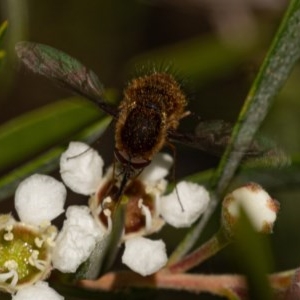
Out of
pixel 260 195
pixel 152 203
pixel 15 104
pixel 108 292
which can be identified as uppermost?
pixel 260 195

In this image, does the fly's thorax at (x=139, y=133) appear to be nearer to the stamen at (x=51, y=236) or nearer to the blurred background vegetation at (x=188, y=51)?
the stamen at (x=51, y=236)

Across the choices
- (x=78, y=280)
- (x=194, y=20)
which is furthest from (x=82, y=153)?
(x=194, y=20)

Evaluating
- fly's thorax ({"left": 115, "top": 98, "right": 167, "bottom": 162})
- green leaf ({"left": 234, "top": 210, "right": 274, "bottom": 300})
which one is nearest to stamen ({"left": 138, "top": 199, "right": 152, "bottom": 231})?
fly's thorax ({"left": 115, "top": 98, "right": 167, "bottom": 162})

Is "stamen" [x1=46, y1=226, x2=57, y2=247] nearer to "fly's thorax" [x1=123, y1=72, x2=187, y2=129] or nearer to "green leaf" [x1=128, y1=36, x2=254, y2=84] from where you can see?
"fly's thorax" [x1=123, y1=72, x2=187, y2=129]

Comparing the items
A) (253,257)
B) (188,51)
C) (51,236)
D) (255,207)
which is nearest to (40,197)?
(51,236)

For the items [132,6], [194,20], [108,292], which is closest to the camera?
[108,292]

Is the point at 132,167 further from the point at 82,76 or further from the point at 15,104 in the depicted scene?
the point at 15,104
